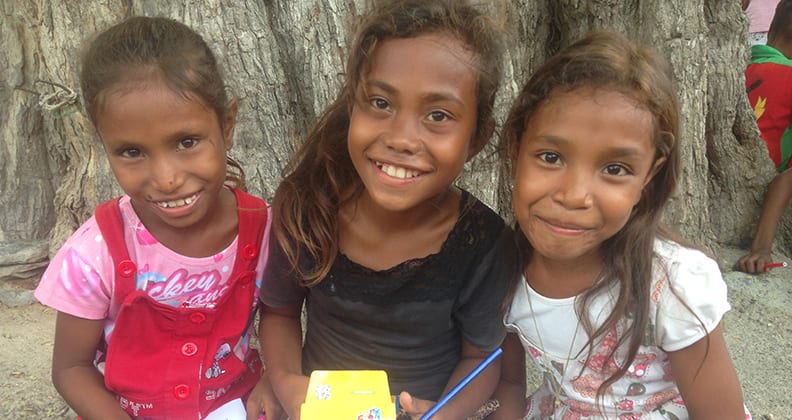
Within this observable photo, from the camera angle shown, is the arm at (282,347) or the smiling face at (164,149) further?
the arm at (282,347)

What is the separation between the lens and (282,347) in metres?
1.57

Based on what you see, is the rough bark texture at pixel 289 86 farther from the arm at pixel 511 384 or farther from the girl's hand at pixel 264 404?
the girl's hand at pixel 264 404

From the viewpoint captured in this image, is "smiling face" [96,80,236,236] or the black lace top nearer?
"smiling face" [96,80,236,236]

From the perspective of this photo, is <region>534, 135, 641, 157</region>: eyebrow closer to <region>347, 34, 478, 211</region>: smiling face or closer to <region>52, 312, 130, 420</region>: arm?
<region>347, 34, 478, 211</region>: smiling face

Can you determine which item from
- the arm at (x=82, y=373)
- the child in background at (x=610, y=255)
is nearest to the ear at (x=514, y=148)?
the child in background at (x=610, y=255)

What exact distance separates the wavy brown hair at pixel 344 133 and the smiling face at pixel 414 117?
0.03 m

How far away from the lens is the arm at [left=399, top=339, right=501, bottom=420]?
1429mm

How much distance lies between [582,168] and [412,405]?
616 mm

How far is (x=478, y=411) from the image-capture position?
158 cm

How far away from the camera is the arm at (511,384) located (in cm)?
159

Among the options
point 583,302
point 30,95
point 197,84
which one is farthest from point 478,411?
point 30,95


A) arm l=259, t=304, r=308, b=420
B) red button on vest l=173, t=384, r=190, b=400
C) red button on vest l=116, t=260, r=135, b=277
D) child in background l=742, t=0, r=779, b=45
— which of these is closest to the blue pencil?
arm l=259, t=304, r=308, b=420

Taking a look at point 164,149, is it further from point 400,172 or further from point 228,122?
point 400,172

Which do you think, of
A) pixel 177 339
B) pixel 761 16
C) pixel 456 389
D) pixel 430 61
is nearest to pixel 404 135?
pixel 430 61
